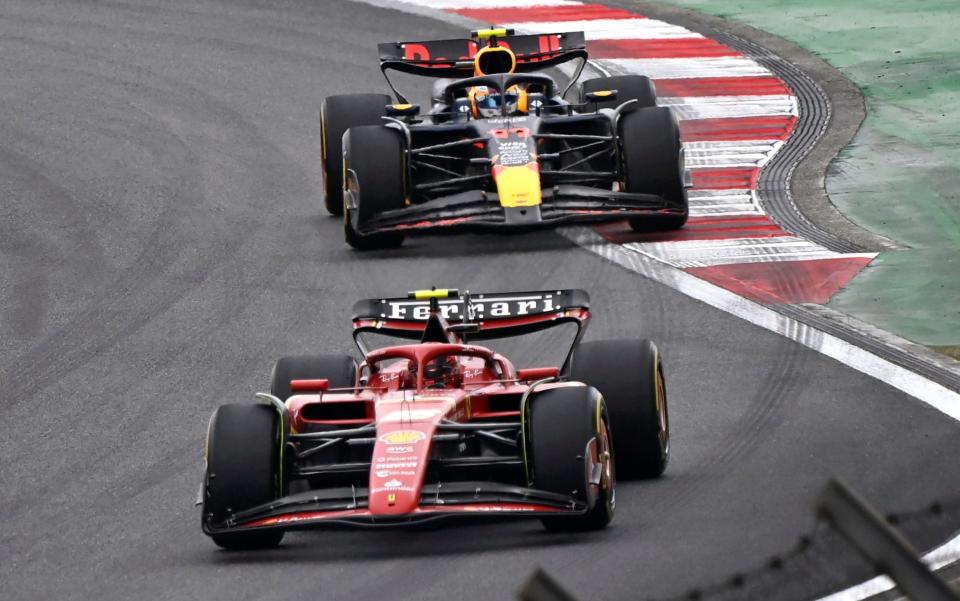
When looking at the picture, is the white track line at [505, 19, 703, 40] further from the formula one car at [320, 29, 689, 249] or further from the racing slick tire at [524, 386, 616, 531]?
the racing slick tire at [524, 386, 616, 531]

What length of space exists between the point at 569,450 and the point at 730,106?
13.0 metres

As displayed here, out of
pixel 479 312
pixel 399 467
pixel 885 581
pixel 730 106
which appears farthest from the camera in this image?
pixel 730 106

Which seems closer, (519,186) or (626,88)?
(519,186)

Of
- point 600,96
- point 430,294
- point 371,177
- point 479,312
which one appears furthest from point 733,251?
point 430,294

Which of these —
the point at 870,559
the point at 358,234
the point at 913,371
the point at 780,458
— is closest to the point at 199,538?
the point at 780,458

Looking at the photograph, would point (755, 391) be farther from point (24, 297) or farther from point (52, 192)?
point (52, 192)

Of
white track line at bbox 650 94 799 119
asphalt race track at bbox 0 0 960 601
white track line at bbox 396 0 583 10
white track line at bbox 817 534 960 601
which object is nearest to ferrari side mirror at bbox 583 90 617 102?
asphalt race track at bbox 0 0 960 601

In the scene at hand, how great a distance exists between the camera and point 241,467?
9.60 m

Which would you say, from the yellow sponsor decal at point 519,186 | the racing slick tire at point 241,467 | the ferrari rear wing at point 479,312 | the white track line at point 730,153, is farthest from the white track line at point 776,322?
the racing slick tire at point 241,467

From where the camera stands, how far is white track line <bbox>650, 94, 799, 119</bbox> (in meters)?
21.6

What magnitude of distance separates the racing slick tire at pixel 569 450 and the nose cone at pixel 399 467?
1.75 feet

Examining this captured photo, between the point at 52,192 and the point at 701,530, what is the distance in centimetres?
1159

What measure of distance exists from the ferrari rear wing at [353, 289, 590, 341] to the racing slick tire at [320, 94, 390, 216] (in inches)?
284

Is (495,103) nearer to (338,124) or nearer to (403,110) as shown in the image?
(403,110)
